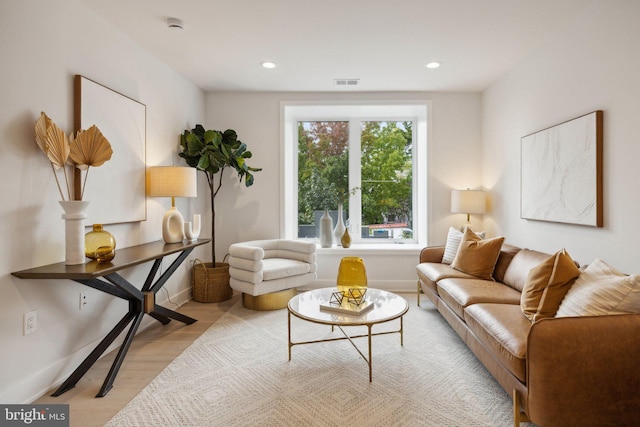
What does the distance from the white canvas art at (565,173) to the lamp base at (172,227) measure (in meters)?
3.27

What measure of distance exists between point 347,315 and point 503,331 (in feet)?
2.97

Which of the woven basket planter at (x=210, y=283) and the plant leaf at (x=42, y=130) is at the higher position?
the plant leaf at (x=42, y=130)

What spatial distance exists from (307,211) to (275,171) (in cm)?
79

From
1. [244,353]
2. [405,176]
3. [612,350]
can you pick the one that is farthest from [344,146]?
[612,350]

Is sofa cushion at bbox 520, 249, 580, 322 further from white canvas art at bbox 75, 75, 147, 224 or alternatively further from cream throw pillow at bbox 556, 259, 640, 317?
white canvas art at bbox 75, 75, 147, 224

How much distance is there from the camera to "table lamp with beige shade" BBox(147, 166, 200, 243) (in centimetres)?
319

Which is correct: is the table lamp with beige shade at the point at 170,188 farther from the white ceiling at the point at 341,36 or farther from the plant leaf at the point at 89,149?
the white ceiling at the point at 341,36

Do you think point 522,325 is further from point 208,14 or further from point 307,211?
point 307,211

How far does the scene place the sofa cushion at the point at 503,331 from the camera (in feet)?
5.57

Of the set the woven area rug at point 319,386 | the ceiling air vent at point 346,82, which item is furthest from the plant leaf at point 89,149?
the ceiling air vent at point 346,82

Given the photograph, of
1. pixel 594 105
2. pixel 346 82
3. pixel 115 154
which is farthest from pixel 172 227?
pixel 594 105

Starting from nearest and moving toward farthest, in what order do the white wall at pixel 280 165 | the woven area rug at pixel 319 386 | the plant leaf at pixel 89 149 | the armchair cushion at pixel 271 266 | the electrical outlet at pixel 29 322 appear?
1. the woven area rug at pixel 319 386
2. the electrical outlet at pixel 29 322
3. the plant leaf at pixel 89 149
4. the armchair cushion at pixel 271 266
5. the white wall at pixel 280 165

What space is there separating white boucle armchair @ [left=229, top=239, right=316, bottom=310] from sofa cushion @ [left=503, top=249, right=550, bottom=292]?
1.95 m

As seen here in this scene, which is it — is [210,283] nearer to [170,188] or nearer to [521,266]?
[170,188]
